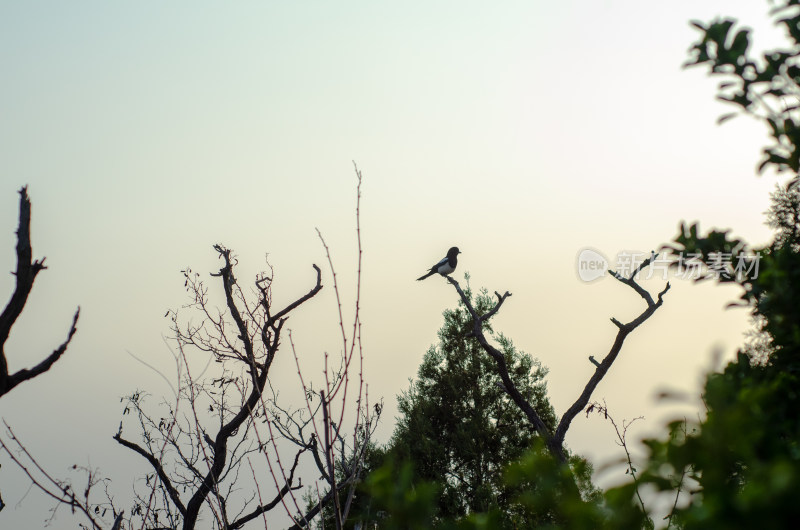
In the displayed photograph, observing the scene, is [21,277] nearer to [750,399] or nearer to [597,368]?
[750,399]

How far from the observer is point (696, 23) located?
121 inches

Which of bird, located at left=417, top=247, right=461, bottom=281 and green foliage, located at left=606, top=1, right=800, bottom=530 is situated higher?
bird, located at left=417, top=247, right=461, bottom=281

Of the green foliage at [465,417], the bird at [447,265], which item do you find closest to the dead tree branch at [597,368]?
the bird at [447,265]

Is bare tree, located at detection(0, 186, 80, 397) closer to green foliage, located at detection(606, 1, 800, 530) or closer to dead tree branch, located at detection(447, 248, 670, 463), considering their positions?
Answer: green foliage, located at detection(606, 1, 800, 530)

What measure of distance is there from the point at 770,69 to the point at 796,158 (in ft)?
1.63

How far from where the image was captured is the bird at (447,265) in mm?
13367

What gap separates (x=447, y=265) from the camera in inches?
525

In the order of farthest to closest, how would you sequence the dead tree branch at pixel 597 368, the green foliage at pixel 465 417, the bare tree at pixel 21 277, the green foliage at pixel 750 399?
1. the green foliage at pixel 465 417
2. the dead tree branch at pixel 597 368
3. the bare tree at pixel 21 277
4. the green foliage at pixel 750 399

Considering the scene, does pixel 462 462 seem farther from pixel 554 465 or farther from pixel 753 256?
pixel 554 465

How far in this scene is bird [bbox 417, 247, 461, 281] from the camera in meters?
13.4

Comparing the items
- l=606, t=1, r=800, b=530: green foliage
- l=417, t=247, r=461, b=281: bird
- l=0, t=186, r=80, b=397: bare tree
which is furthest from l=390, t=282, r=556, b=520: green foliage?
l=606, t=1, r=800, b=530: green foliage

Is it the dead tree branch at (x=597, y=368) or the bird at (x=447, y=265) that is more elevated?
the bird at (x=447, y=265)

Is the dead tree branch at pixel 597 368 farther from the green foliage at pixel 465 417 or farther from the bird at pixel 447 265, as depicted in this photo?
the green foliage at pixel 465 417

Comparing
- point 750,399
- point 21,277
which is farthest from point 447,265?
point 750,399
